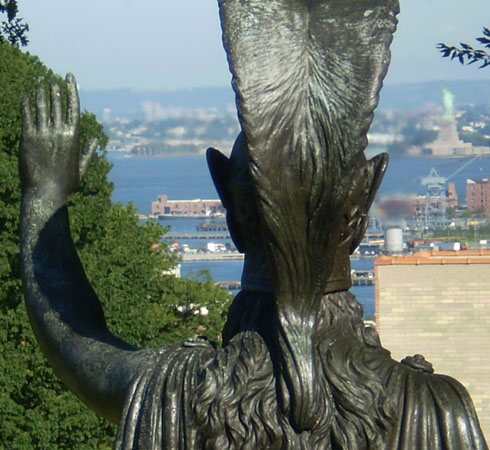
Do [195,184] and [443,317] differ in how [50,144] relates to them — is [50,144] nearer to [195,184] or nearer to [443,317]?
[443,317]

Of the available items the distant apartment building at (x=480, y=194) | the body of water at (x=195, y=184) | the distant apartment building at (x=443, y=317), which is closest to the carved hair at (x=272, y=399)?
the body of water at (x=195, y=184)

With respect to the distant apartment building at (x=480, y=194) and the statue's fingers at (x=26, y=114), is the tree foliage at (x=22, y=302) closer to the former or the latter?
the distant apartment building at (x=480, y=194)

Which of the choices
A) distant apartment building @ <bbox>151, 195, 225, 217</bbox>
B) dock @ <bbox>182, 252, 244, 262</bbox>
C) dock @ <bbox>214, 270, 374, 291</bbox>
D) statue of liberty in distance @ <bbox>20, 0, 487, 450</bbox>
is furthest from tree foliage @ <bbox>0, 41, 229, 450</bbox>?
dock @ <bbox>182, 252, 244, 262</bbox>

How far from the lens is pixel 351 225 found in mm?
4066

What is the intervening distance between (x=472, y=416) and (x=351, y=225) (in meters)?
0.56

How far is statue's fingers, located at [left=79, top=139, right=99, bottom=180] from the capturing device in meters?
4.71

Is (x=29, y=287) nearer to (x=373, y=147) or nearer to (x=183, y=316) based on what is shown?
(x=373, y=147)

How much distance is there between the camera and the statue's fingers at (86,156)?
4.71 metres

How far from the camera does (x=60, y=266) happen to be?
4516mm

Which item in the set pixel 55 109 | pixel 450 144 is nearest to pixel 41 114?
pixel 55 109

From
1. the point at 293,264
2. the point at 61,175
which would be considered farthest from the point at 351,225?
the point at 61,175

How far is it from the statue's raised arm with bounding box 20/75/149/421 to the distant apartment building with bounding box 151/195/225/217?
65272 mm

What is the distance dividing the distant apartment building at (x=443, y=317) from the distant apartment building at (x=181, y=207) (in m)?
32.4

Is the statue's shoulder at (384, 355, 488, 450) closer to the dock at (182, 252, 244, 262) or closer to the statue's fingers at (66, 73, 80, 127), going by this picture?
the statue's fingers at (66, 73, 80, 127)
